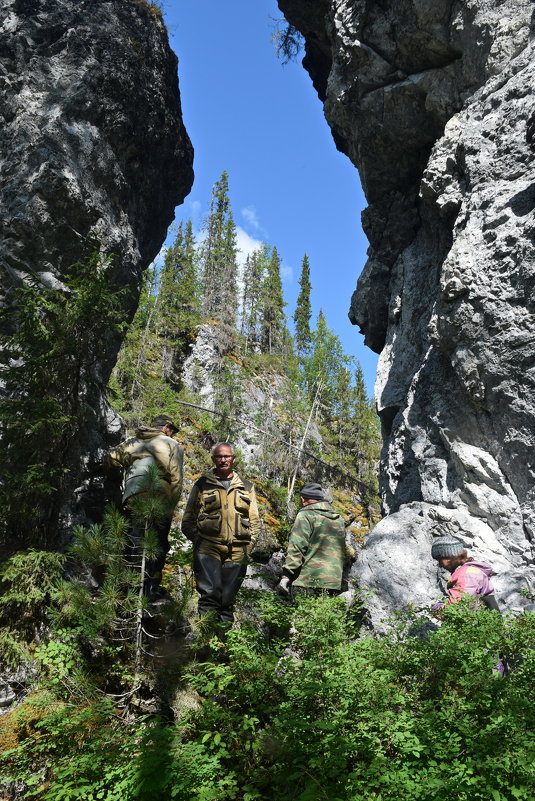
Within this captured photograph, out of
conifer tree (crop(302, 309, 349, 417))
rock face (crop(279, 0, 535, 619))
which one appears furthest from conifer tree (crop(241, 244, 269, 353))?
rock face (crop(279, 0, 535, 619))

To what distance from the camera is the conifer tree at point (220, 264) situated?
36.6 meters

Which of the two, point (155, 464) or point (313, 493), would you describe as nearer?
point (155, 464)

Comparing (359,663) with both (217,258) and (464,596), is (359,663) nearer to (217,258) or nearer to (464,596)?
(464,596)

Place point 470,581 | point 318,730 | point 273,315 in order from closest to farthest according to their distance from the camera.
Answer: point 318,730, point 470,581, point 273,315

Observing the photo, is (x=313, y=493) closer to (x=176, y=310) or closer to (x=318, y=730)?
(x=318, y=730)

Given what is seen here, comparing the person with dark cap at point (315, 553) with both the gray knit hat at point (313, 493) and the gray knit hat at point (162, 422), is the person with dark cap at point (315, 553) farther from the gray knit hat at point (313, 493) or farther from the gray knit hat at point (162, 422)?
the gray knit hat at point (162, 422)

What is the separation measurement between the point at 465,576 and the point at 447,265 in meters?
7.27

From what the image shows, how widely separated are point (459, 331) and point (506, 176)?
332cm

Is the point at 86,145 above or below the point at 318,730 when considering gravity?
above

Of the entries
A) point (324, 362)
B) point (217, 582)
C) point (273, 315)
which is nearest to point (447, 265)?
point (217, 582)

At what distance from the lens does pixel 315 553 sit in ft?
19.2

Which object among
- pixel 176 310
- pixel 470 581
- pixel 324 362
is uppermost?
pixel 176 310

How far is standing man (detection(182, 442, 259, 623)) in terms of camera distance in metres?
5.15

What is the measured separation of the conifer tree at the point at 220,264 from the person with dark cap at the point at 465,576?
29.1 meters
